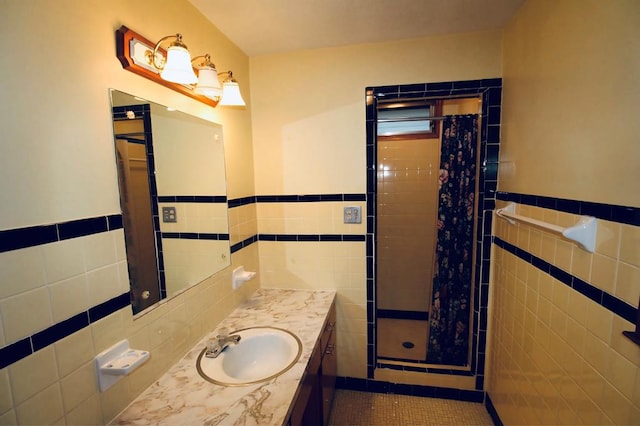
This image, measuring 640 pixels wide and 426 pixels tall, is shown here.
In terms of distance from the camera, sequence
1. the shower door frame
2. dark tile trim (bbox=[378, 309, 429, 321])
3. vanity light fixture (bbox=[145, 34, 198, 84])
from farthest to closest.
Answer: dark tile trim (bbox=[378, 309, 429, 321]), the shower door frame, vanity light fixture (bbox=[145, 34, 198, 84])

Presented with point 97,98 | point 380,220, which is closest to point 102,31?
point 97,98

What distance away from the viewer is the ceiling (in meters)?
1.41

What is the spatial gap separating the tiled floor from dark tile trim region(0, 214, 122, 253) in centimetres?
179

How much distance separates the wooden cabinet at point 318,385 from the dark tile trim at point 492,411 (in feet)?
3.43

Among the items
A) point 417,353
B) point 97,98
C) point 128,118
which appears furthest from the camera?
point 417,353

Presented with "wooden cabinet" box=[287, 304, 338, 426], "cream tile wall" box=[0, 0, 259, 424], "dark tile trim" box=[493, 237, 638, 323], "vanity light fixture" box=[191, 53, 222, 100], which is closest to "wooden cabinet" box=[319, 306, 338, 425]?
"wooden cabinet" box=[287, 304, 338, 426]

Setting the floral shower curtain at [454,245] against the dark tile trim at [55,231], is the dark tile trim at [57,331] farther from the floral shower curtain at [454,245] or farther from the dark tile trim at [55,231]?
the floral shower curtain at [454,245]

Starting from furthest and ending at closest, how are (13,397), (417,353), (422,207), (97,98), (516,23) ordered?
(422,207) → (417,353) → (516,23) → (97,98) → (13,397)

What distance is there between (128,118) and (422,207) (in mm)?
2544

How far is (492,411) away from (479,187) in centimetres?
146

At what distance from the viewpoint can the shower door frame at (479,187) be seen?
1766mm

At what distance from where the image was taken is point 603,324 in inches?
37.1

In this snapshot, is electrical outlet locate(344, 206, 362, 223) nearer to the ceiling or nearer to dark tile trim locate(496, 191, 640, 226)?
dark tile trim locate(496, 191, 640, 226)

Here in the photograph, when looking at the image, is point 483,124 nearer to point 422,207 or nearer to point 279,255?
point 422,207
